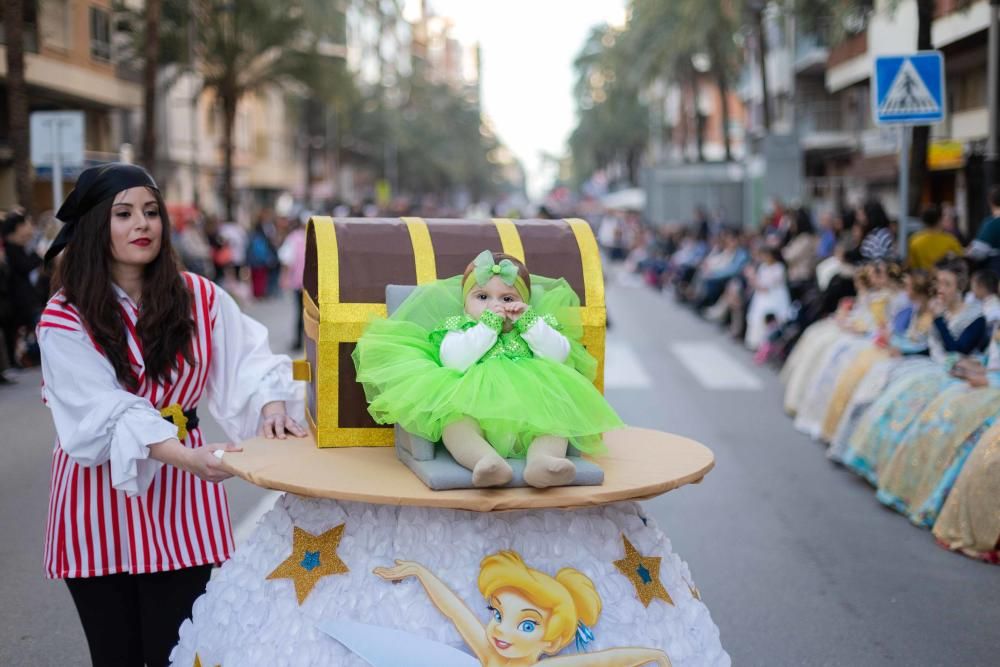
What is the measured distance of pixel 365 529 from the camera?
3.51m

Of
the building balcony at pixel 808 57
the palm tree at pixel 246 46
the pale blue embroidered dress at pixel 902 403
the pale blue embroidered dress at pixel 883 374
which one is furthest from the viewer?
the building balcony at pixel 808 57

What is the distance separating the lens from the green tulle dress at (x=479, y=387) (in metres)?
3.27

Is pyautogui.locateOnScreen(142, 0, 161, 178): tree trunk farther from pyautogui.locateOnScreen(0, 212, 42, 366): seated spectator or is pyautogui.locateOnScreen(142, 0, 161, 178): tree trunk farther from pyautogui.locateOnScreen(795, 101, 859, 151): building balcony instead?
pyautogui.locateOnScreen(795, 101, 859, 151): building balcony

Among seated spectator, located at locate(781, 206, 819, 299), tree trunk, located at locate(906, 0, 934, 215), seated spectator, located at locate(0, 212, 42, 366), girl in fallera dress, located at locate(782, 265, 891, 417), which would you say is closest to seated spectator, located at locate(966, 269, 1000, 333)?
girl in fallera dress, located at locate(782, 265, 891, 417)

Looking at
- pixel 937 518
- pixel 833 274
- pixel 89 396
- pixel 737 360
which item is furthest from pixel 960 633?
pixel 737 360

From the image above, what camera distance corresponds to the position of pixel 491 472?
3168 millimetres

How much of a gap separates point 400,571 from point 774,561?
3.95 meters

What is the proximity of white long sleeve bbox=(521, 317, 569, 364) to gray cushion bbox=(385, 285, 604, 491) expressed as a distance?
0.90ft

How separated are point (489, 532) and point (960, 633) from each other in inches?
126

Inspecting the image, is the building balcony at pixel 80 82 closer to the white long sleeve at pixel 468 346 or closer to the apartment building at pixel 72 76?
the apartment building at pixel 72 76

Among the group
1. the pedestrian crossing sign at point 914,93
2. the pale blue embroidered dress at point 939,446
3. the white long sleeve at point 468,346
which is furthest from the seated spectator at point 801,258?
the white long sleeve at point 468,346

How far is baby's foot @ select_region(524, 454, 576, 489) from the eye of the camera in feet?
10.4

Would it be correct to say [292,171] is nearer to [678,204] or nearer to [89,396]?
[678,204]

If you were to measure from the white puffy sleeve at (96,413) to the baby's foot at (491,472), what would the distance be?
947mm
